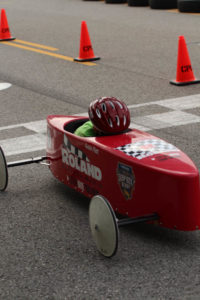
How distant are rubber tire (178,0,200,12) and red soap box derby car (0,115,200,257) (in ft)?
→ 50.1

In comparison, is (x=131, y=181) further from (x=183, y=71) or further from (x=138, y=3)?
(x=138, y=3)

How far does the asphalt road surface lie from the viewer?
427cm

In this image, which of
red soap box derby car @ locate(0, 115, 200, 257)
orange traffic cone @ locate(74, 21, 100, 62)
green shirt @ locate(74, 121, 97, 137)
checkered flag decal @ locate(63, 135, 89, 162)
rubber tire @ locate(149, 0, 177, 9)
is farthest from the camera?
rubber tire @ locate(149, 0, 177, 9)

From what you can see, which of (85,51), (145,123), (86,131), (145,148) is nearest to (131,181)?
(145,148)

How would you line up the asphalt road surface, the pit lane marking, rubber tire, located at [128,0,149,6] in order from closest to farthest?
the asphalt road surface < the pit lane marking < rubber tire, located at [128,0,149,6]

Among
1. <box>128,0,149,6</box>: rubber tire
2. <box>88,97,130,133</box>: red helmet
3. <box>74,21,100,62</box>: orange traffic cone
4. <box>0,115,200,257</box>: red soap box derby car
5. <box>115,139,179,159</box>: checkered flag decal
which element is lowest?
<box>128,0,149,6</box>: rubber tire

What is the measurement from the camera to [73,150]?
541 centimetres

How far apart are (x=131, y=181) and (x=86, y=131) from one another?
0.94 metres

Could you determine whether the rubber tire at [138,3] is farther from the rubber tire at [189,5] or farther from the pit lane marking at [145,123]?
the pit lane marking at [145,123]

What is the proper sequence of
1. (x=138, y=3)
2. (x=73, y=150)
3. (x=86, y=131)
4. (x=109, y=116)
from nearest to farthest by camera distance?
(x=109, y=116) < (x=73, y=150) < (x=86, y=131) < (x=138, y=3)

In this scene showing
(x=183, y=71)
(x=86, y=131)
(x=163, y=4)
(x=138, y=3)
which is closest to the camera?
(x=86, y=131)

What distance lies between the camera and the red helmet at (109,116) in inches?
208

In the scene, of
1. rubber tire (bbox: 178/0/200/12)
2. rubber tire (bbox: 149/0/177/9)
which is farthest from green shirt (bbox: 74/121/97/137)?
rubber tire (bbox: 149/0/177/9)

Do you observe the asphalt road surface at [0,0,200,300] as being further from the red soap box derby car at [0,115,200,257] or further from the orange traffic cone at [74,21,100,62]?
the orange traffic cone at [74,21,100,62]
